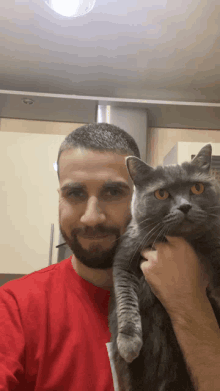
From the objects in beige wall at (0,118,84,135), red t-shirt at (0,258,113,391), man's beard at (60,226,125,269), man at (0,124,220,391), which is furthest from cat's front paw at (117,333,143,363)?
beige wall at (0,118,84,135)

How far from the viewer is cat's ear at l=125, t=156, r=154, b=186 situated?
85 centimetres

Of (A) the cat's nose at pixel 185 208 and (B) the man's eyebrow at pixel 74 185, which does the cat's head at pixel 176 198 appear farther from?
(B) the man's eyebrow at pixel 74 185

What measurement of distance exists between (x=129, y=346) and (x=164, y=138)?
2269 millimetres

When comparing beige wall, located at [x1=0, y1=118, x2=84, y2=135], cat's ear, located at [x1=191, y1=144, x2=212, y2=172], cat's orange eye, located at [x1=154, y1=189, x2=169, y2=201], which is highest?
beige wall, located at [x1=0, y1=118, x2=84, y2=135]

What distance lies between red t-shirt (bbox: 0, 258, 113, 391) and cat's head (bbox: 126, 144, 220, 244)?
33 centimetres

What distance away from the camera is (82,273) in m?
1.10

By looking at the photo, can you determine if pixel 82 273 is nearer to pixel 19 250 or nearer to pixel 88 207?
pixel 88 207

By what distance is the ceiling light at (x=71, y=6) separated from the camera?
5.24ft

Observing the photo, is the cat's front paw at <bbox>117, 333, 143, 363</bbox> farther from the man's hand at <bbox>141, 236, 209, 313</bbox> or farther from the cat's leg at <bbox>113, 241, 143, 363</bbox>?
the man's hand at <bbox>141, 236, 209, 313</bbox>

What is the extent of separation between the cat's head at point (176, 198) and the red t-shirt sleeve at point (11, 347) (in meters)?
0.48

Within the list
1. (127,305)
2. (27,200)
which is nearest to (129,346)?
Result: (127,305)

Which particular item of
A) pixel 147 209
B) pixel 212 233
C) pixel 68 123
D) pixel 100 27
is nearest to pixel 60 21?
pixel 100 27

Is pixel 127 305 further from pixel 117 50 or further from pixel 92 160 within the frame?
pixel 117 50

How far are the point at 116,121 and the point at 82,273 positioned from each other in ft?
5.41
